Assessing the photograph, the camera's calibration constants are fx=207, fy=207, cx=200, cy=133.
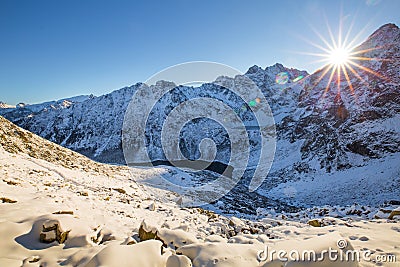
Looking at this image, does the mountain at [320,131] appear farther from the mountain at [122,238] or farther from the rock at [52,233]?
the rock at [52,233]

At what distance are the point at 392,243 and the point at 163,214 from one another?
8.78m

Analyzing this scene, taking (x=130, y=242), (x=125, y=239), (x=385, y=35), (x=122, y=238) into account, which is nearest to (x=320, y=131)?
(x=385, y=35)

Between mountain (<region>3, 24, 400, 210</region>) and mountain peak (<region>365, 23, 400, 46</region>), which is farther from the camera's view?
mountain peak (<region>365, 23, 400, 46</region>)

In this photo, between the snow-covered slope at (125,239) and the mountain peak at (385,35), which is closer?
the snow-covered slope at (125,239)

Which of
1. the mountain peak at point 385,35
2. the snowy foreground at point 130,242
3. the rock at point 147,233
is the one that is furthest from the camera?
the mountain peak at point 385,35

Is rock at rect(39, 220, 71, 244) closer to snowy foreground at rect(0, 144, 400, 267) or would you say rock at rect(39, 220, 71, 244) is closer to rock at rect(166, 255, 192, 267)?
snowy foreground at rect(0, 144, 400, 267)

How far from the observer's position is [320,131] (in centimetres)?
5253

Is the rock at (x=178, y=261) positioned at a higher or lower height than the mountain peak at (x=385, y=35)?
lower

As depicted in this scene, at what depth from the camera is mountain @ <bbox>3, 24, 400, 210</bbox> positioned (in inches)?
1306

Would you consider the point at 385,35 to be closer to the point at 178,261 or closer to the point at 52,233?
the point at 178,261

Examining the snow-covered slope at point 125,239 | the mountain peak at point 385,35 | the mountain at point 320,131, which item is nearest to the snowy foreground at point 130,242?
the snow-covered slope at point 125,239

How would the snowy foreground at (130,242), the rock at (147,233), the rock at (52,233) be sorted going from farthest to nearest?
the rock at (147,233), the rock at (52,233), the snowy foreground at (130,242)

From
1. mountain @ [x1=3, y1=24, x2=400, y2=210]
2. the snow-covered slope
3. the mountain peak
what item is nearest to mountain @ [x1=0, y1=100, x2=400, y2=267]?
the snow-covered slope

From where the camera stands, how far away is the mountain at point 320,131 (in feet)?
109
